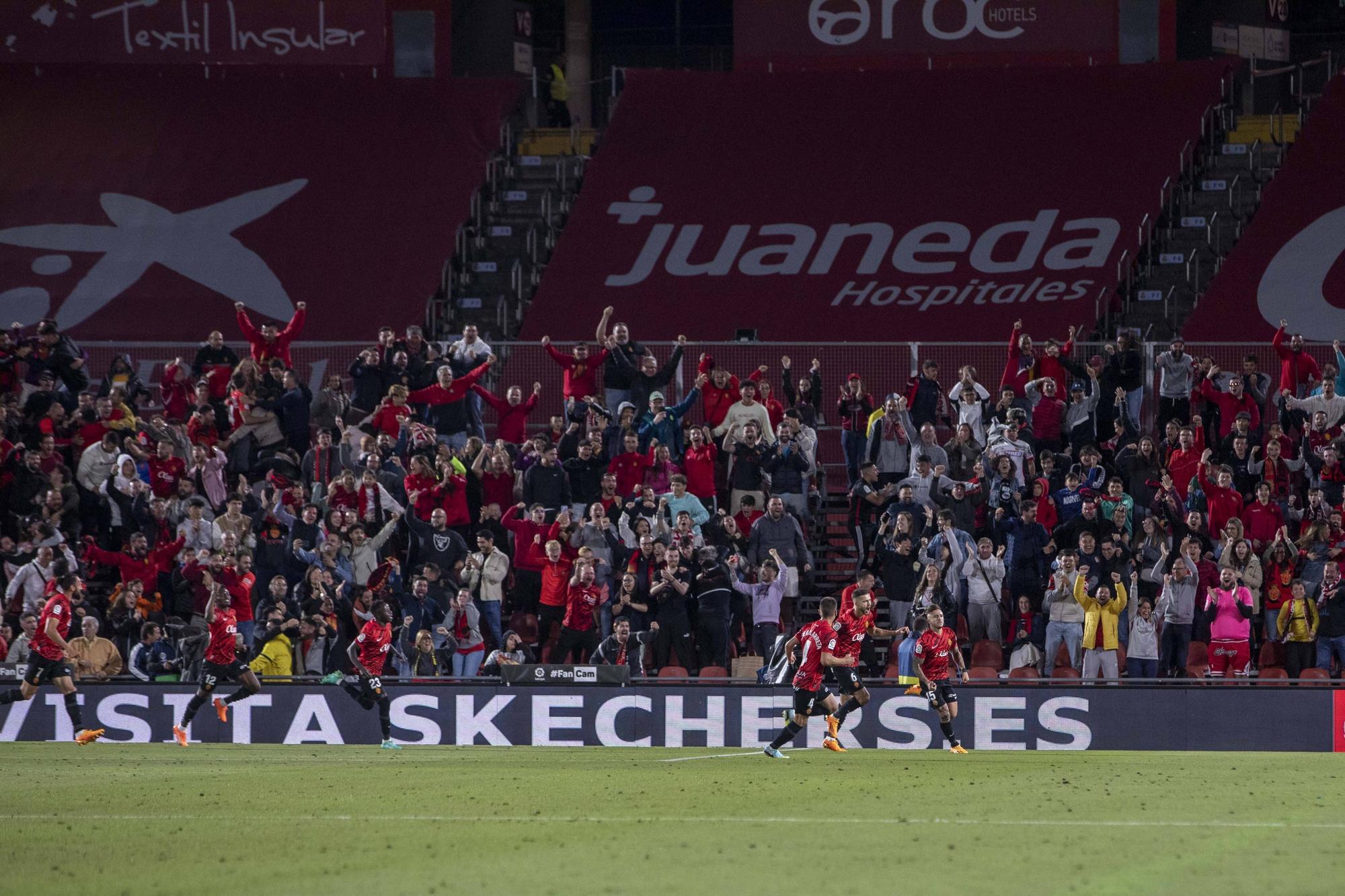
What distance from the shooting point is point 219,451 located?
81.3ft

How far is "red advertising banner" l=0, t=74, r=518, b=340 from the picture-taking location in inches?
1245

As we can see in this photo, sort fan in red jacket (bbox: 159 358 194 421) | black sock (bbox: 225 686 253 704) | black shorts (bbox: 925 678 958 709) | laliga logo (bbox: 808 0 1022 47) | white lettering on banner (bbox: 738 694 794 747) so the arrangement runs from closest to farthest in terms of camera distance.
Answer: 1. black shorts (bbox: 925 678 958 709)
2. black sock (bbox: 225 686 253 704)
3. white lettering on banner (bbox: 738 694 794 747)
4. fan in red jacket (bbox: 159 358 194 421)
5. laliga logo (bbox: 808 0 1022 47)

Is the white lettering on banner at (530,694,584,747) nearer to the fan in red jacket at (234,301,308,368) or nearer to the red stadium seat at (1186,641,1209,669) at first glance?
the fan in red jacket at (234,301,308,368)

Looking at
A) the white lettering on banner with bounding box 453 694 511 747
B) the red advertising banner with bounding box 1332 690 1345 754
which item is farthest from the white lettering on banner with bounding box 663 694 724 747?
the red advertising banner with bounding box 1332 690 1345 754

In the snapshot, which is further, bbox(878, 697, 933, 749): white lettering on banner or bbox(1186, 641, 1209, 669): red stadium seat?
bbox(1186, 641, 1209, 669): red stadium seat

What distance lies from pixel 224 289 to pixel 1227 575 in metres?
18.0

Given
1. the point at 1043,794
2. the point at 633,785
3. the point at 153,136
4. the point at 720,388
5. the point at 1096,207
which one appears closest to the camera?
the point at 1043,794

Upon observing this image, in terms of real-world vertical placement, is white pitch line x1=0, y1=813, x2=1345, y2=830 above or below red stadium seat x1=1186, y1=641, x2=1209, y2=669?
above

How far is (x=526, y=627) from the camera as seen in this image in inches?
934

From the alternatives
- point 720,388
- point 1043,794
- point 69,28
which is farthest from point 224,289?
point 1043,794

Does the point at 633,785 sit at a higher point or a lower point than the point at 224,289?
lower

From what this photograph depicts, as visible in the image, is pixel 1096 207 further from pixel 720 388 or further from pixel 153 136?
pixel 153 136

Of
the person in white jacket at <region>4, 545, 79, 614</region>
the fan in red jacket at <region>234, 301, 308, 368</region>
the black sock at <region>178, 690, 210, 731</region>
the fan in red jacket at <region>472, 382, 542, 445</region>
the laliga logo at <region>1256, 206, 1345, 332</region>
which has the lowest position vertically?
the black sock at <region>178, 690, 210, 731</region>

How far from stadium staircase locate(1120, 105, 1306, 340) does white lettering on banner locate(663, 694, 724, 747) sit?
37.9 feet
